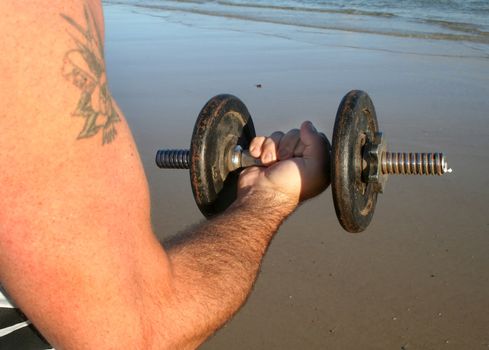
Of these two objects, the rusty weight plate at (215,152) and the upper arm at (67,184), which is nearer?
the upper arm at (67,184)

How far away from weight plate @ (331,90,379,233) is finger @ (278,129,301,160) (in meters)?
0.24

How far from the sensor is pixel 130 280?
1.24 meters

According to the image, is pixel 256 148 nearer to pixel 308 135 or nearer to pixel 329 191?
pixel 308 135

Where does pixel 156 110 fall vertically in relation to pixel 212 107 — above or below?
below

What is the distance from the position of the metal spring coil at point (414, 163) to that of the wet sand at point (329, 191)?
92 centimetres

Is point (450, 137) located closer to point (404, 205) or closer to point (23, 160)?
point (404, 205)

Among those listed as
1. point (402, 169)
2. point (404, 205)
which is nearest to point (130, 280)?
point (402, 169)

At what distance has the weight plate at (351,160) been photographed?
2002 millimetres

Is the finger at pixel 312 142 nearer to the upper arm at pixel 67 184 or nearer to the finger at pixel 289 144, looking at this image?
the finger at pixel 289 144

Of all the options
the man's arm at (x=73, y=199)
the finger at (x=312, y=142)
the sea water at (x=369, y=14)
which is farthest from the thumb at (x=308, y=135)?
the sea water at (x=369, y=14)

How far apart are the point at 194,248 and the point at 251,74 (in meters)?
5.20

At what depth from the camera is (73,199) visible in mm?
1108

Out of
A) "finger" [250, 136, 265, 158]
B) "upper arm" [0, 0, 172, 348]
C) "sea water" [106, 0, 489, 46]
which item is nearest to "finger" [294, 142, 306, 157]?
"finger" [250, 136, 265, 158]

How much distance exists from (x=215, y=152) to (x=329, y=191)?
1872 mm
